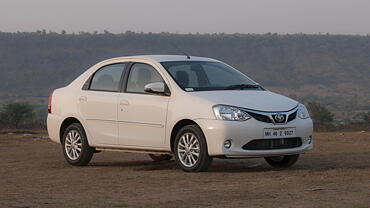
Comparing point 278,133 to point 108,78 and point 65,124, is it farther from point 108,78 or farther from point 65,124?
point 65,124

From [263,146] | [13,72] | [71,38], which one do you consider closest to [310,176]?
[263,146]

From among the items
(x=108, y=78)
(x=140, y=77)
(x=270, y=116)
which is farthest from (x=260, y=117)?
(x=108, y=78)

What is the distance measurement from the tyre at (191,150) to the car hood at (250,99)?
0.46m

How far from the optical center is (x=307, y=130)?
12.0 meters

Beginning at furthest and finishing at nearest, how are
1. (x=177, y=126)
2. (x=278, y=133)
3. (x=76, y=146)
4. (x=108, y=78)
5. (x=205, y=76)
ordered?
(x=76, y=146), (x=108, y=78), (x=205, y=76), (x=177, y=126), (x=278, y=133)

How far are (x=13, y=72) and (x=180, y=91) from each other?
64578mm

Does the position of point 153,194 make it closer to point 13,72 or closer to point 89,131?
point 89,131

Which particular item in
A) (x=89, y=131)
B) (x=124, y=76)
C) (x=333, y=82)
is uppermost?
(x=124, y=76)

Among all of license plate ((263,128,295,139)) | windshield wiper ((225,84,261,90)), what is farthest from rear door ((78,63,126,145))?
license plate ((263,128,295,139))

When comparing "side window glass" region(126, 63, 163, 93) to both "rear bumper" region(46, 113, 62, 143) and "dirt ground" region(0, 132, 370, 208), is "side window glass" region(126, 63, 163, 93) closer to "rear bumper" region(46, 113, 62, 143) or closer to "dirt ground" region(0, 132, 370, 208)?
"dirt ground" region(0, 132, 370, 208)

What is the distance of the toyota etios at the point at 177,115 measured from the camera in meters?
11.4

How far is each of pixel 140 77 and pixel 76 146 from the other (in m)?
1.56

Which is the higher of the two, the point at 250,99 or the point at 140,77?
the point at 140,77

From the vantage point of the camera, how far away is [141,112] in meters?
12.4
